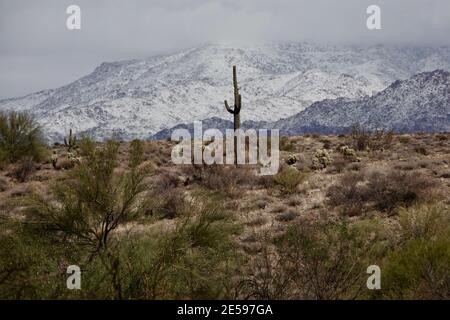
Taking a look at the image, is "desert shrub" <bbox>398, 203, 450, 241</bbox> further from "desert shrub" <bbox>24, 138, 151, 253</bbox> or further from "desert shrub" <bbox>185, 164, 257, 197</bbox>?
"desert shrub" <bbox>185, 164, 257, 197</bbox>

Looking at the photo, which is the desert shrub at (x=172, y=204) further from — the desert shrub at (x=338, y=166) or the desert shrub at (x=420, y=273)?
the desert shrub at (x=338, y=166)

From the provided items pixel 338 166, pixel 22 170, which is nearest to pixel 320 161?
pixel 338 166

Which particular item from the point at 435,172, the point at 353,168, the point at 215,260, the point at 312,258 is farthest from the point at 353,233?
the point at 353,168

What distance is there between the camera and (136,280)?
585cm

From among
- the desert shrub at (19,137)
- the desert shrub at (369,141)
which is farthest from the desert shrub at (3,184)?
the desert shrub at (369,141)

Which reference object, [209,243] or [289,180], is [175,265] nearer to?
[209,243]

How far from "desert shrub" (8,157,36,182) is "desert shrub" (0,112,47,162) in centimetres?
267

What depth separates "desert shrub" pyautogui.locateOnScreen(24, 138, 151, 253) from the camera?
758 centimetres

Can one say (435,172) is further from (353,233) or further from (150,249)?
(150,249)

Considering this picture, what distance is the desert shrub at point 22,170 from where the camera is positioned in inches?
808

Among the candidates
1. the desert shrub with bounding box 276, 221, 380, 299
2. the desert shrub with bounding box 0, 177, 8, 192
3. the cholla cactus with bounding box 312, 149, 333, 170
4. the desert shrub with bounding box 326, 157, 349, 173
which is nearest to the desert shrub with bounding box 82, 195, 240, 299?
the desert shrub with bounding box 276, 221, 380, 299

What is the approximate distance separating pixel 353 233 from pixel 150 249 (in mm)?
3873

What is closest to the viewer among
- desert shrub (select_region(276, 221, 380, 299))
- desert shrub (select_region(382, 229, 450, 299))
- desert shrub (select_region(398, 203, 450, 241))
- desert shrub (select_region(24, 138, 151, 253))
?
desert shrub (select_region(382, 229, 450, 299))
